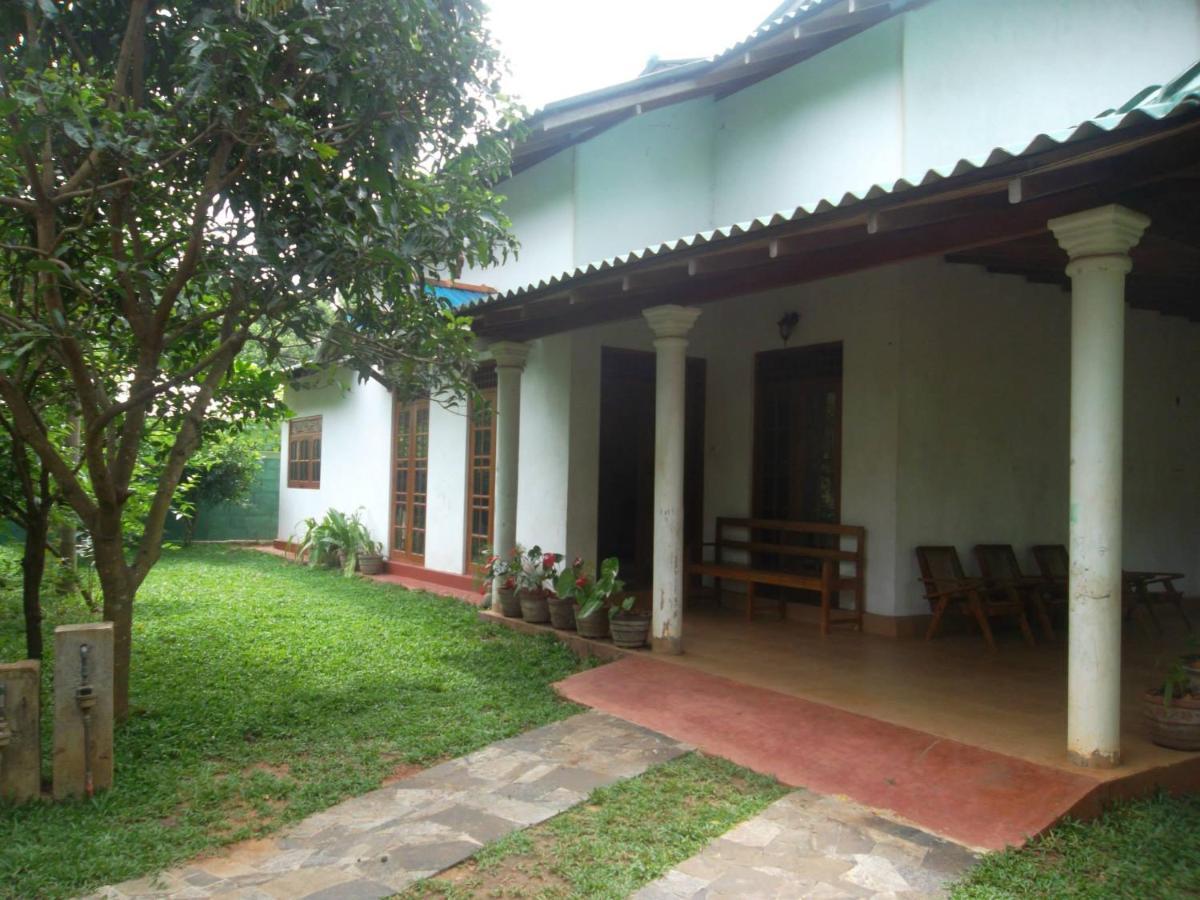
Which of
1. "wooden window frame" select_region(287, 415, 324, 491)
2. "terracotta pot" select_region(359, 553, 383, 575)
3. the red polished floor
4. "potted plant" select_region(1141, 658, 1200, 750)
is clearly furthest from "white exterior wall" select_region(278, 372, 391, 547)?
"potted plant" select_region(1141, 658, 1200, 750)

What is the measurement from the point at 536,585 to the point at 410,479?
14.2ft

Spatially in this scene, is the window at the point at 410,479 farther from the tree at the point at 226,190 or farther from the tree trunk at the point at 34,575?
the tree at the point at 226,190

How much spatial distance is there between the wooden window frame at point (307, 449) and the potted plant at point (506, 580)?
7.16 m

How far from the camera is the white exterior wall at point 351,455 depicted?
12.3m

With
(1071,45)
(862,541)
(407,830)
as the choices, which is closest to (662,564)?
(862,541)

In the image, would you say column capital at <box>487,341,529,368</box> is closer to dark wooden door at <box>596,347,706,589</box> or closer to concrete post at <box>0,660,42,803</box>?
dark wooden door at <box>596,347,706,589</box>

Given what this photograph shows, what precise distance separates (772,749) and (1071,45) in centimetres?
607

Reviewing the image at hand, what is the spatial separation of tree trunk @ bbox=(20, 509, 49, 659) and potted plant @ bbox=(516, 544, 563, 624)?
368 centimetres

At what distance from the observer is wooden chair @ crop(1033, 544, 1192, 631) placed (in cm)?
727

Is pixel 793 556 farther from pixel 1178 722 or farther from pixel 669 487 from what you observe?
pixel 1178 722

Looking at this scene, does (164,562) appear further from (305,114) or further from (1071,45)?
(1071,45)

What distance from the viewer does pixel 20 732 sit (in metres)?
3.89

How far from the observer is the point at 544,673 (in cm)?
636

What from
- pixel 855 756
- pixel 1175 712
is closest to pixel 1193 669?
pixel 1175 712
